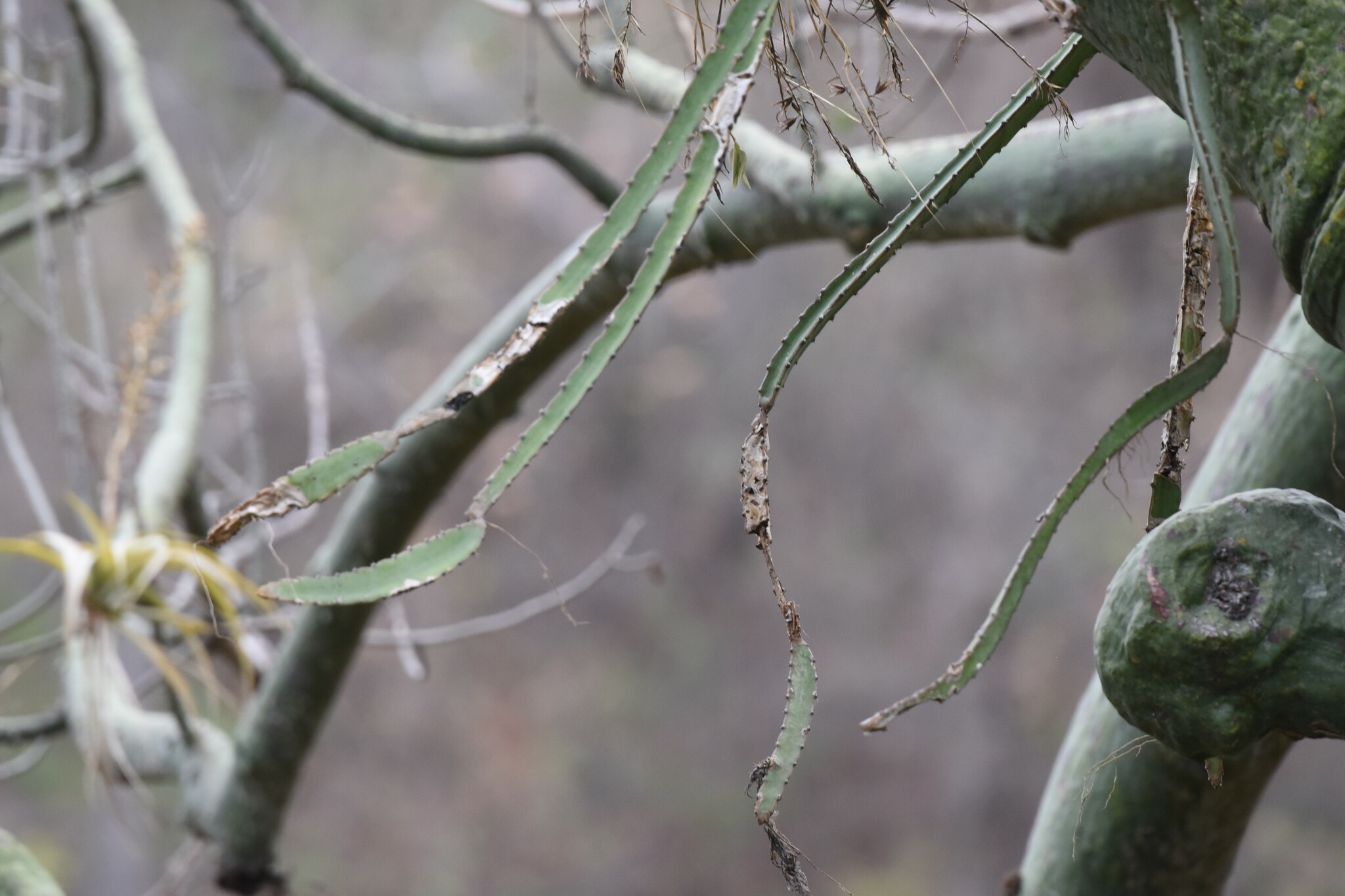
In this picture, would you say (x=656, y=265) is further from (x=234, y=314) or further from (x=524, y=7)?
(x=234, y=314)

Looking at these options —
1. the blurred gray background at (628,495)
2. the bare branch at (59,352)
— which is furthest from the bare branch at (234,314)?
the blurred gray background at (628,495)

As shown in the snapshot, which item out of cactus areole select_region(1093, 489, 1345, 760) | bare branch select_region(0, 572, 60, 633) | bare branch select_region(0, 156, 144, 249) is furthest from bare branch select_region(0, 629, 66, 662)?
cactus areole select_region(1093, 489, 1345, 760)

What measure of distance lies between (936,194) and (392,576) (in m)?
0.18

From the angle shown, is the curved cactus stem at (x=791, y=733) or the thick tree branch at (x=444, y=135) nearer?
the curved cactus stem at (x=791, y=733)

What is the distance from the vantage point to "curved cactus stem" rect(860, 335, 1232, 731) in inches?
10.6

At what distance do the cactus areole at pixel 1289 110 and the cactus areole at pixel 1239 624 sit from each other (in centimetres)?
5

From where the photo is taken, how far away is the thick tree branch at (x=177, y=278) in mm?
998

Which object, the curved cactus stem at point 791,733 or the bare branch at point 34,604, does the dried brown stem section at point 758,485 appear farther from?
the bare branch at point 34,604

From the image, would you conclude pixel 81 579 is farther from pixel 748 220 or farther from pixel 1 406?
pixel 748 220

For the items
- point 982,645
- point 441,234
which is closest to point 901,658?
point 441,234

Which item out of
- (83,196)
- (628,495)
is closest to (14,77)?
(83,196)

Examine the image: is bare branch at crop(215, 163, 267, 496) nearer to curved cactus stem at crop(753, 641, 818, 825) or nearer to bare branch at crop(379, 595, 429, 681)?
bare branch at crop(379, 595, 429, 681)

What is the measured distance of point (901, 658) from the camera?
3.57m

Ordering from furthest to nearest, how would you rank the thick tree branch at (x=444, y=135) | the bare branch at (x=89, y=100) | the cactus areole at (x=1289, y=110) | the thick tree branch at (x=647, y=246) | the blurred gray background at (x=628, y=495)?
the blurred gray background at (x=628, y=495) < the bare branch at (x=89, y=100) < the thick tree branch at (x=444, y=135) < the thick tree branch at (x=647, y=246) < the cactus areole at (x=1289, y=110)
